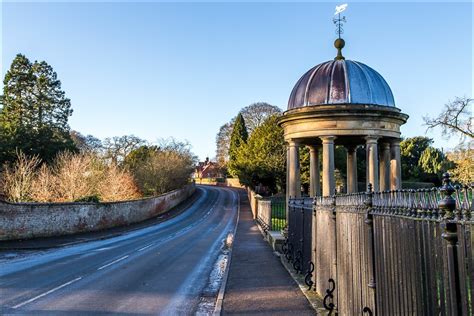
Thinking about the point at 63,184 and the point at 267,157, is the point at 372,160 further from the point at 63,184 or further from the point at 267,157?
the point at 267,157

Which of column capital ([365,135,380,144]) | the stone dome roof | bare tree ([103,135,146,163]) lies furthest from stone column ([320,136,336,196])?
bare tree ([103,135,146,163])

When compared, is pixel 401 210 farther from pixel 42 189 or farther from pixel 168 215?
pixel 168 215

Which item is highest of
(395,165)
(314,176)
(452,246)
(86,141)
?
(86,141)

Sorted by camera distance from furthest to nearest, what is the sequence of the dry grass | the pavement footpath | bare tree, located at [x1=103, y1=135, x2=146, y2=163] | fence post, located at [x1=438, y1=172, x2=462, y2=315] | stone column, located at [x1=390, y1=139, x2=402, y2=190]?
bare tree, located at [x1=103, y1=135, x2=146, y2=163] → the dry grass → stone column, located at [x1=390, y1=139, x2=402, y2=190] → the pavement footpath → fence post, located at [x1=438, y1=172, x2=462, y2=315]

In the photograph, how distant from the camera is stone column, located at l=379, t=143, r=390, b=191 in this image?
804 inches

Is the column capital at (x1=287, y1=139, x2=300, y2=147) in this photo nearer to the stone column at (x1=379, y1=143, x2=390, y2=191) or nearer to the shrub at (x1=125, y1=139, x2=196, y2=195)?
the stone column at (x1=379, y1=143, x2=390, y2=191)

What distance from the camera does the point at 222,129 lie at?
86.2 metres

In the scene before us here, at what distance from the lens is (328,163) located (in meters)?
18.7

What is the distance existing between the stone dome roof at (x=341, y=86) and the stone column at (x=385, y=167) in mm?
2033

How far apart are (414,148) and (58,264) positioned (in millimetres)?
51449

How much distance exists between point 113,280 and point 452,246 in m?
10.6

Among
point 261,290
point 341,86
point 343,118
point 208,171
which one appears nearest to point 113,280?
point 261,290

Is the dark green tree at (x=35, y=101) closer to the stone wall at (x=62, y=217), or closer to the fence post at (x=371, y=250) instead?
the stone wall at (x=62, y=217)

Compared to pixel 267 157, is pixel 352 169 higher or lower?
lower
